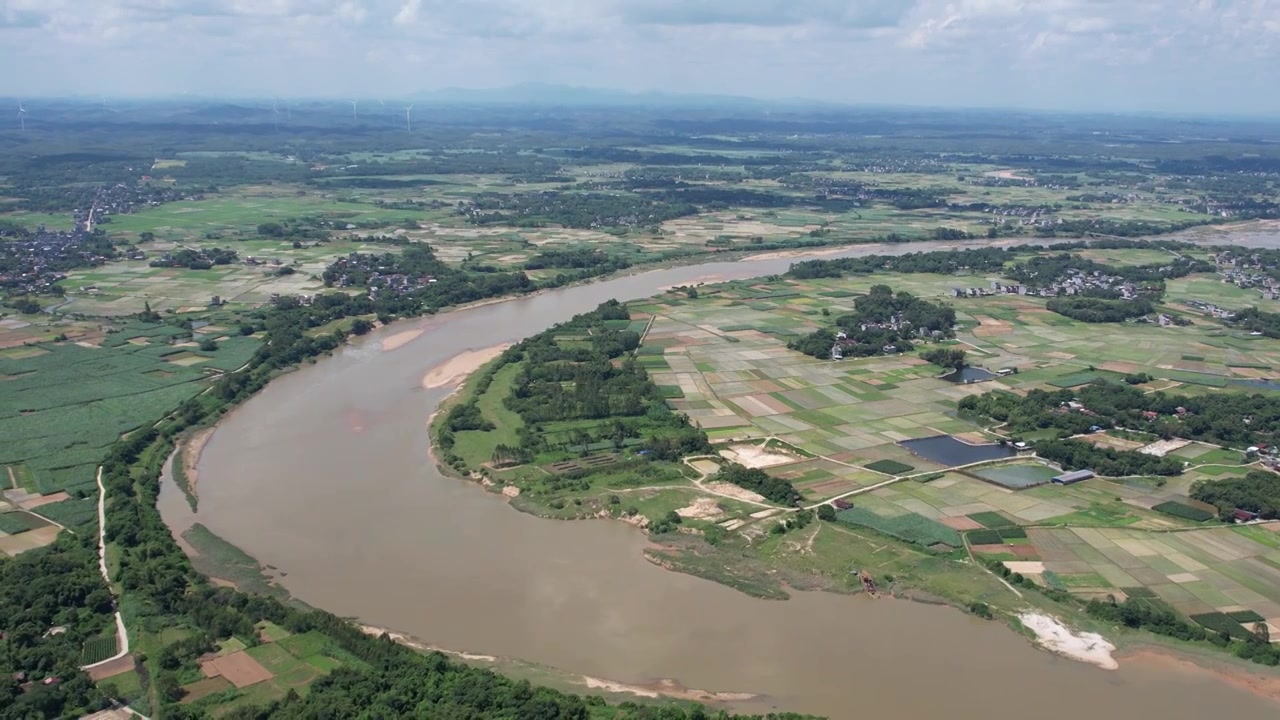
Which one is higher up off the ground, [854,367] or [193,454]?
[854,367]

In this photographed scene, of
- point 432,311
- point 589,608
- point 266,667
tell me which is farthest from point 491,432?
point 432,311

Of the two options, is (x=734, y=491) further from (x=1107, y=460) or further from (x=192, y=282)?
(x=192, y=282)

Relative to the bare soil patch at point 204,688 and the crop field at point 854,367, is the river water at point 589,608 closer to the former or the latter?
the bare soil patch at point 204,688

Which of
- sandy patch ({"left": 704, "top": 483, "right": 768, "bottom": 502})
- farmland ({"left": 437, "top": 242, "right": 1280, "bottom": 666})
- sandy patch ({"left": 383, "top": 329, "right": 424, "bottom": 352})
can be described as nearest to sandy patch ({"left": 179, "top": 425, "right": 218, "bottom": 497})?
farmland ({"left": 437, "top": 242, "right": 1280, "bottom": 666})

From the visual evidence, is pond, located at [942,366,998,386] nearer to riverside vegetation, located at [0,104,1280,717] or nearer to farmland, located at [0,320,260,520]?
riverside vegetation, located at [0,104,1280,717]

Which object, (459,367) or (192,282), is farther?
(192,282)

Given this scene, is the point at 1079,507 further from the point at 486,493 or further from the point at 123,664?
the point at 123,664

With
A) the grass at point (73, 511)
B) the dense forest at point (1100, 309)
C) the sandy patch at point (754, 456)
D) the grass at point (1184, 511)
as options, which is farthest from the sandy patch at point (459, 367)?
the dense forest at point (1100, 309)
